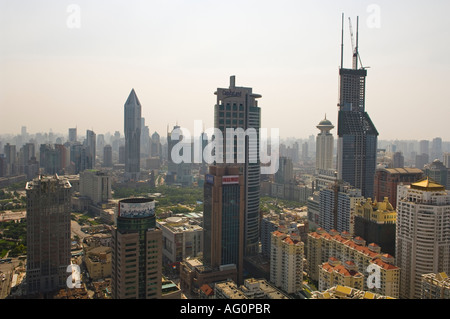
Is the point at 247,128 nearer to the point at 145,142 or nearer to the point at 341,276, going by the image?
the point at 341,276

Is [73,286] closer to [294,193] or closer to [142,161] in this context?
[294,193]

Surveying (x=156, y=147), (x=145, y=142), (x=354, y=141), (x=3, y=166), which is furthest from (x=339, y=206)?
(x=156, y=147)

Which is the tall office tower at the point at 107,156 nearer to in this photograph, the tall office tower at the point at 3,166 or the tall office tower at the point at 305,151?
the tall office tower at the point at 3,166

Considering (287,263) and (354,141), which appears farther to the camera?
(354,141)

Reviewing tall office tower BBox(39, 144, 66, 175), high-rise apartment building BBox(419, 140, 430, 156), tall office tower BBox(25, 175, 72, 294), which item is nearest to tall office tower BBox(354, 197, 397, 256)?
tall office tower BBox(25, 175, 72, 294)

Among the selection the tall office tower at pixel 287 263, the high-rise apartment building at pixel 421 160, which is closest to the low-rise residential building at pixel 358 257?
the tall office tower at pixel 287 263
